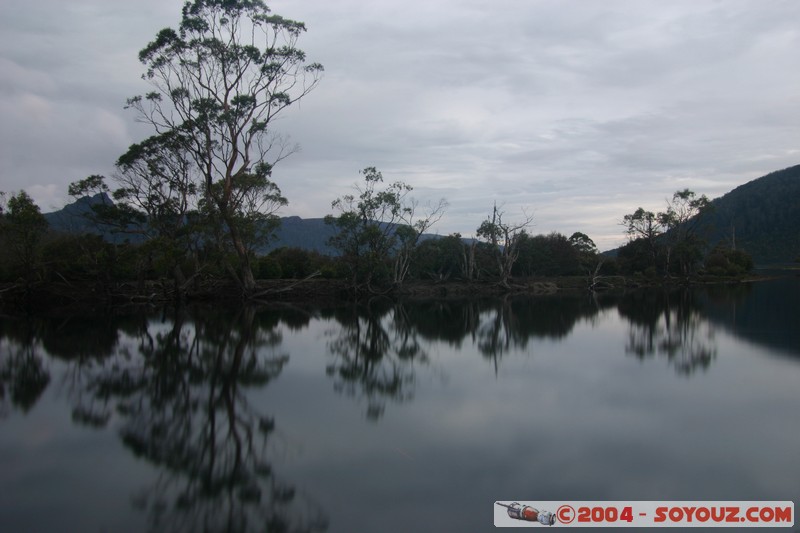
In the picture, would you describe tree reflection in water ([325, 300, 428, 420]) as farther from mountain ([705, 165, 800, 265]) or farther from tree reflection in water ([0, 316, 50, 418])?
mountain ([705, 165, 800, 265])

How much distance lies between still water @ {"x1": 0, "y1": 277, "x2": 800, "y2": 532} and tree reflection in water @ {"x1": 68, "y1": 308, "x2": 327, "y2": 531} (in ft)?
0.09

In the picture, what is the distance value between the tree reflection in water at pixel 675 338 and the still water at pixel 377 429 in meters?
0.13

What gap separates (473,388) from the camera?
29.7 feet

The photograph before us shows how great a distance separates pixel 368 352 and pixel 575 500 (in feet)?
29.8

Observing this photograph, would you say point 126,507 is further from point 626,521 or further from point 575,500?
point 626,521

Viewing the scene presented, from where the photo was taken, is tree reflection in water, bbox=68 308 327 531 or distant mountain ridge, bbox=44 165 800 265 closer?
tree reflection in water, bbox=68 308 327 531

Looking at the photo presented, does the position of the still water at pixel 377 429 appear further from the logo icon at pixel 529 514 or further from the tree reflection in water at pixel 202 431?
the logo icon at pixel 529 514

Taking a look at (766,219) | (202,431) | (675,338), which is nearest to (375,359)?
(202,431)

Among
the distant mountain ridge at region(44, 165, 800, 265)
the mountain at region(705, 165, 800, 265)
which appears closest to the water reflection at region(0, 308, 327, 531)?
the distant mountain ridge at region(44, 165, 800, 265)

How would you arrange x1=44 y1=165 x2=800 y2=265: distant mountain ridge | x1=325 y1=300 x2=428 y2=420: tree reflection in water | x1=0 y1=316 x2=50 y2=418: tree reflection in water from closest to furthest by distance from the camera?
x1=0 y1=316 x2=50 y2=418: tree reflection in water → x1=325 y1=300 x2=428 y2=420: tree reflection in water → x1=44 y1=165 x2=800 y2=265: distant mountain ridge

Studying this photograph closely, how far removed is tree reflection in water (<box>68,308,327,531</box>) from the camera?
14.9 ft

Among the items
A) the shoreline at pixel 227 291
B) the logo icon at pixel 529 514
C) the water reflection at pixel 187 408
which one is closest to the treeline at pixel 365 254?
the shoreline at pixel 227 291

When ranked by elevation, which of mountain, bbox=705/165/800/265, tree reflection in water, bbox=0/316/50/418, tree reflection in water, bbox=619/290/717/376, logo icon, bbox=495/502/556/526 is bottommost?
tree reflection in water, bbox=0/316/50/418

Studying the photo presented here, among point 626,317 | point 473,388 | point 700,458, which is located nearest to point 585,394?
point 473,388
